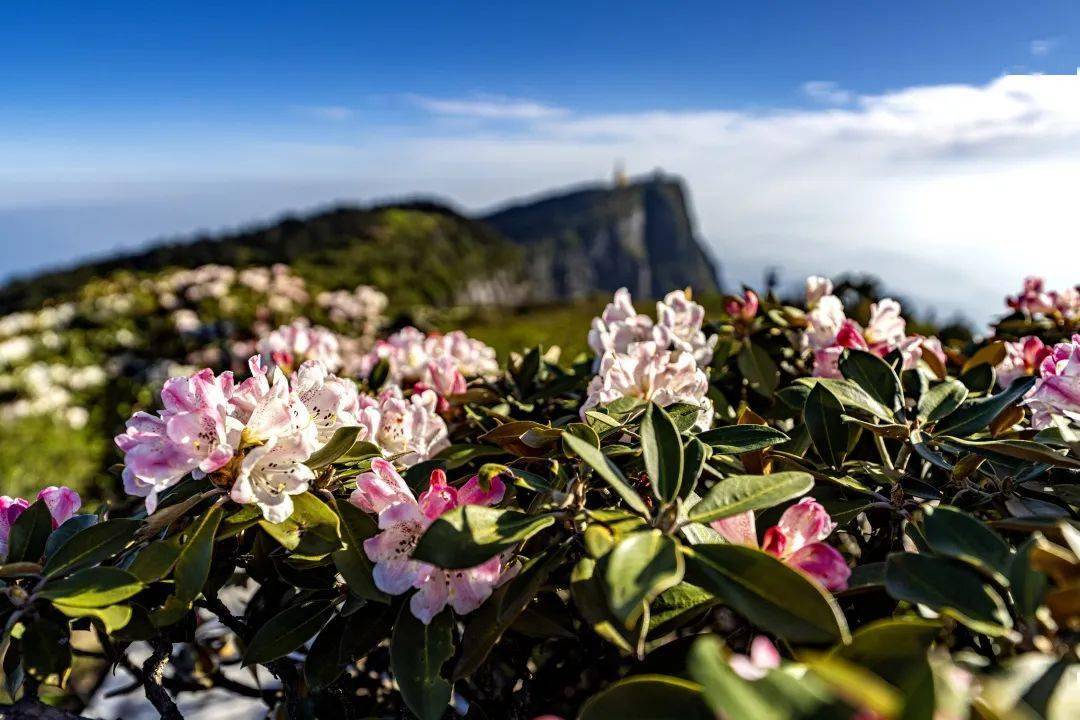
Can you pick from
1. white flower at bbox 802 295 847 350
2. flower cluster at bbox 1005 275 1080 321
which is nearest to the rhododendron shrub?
white flower at bbox 802 295 847 350

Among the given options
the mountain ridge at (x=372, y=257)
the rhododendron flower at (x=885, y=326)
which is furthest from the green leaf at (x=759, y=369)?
the mountain ridge at (x=372, y=257)

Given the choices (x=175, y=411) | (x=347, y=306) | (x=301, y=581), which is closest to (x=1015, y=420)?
(x=301, y=581)

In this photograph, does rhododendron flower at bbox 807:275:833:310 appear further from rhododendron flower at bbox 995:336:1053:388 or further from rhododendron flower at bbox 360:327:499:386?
rhododendron flower at bbox 360:327:499:386

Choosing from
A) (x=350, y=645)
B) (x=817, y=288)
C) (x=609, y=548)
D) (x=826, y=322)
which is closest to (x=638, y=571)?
(x=609, y=548)

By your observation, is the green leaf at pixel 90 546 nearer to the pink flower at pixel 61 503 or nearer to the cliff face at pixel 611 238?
the pink flower at pixel 61 503

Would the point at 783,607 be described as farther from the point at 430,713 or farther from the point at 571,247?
the point at 571,247
